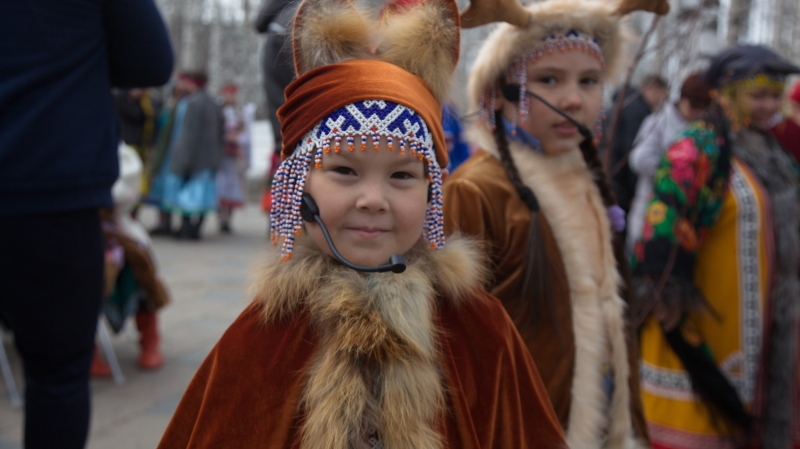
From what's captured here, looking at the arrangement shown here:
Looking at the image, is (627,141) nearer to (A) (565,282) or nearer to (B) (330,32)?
(A) (565,282)

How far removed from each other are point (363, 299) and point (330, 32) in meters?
0.59

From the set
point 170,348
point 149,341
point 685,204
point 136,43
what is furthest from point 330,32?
point 170,348

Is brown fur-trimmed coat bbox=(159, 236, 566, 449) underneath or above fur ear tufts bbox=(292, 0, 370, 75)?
underneath

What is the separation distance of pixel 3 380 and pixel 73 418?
2.11m

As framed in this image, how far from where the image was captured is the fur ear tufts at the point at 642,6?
6.84ft

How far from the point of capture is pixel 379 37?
Result: 1520 mm

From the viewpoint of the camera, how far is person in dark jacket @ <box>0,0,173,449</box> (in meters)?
1.85

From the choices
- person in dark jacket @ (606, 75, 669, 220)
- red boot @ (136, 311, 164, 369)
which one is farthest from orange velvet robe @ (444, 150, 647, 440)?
person in dark jacket @ (606, 75, 669, 220)

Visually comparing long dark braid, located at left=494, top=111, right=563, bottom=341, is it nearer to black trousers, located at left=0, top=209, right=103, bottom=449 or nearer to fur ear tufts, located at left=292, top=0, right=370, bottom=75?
fur ear tufts, located at left=292, top=0, right=370, bottom=75

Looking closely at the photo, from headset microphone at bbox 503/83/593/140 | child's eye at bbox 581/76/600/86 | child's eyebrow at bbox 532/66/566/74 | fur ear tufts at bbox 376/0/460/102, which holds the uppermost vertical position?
fur ear tufts at bbox 376/0/460/102

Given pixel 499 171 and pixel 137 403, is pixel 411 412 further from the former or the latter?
pixel 137 403

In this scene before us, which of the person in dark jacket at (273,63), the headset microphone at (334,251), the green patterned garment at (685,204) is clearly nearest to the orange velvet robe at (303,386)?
the headset microphone at (334,251)

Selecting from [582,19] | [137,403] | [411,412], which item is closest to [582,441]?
[411,412]

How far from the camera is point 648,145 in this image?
4.84 m
